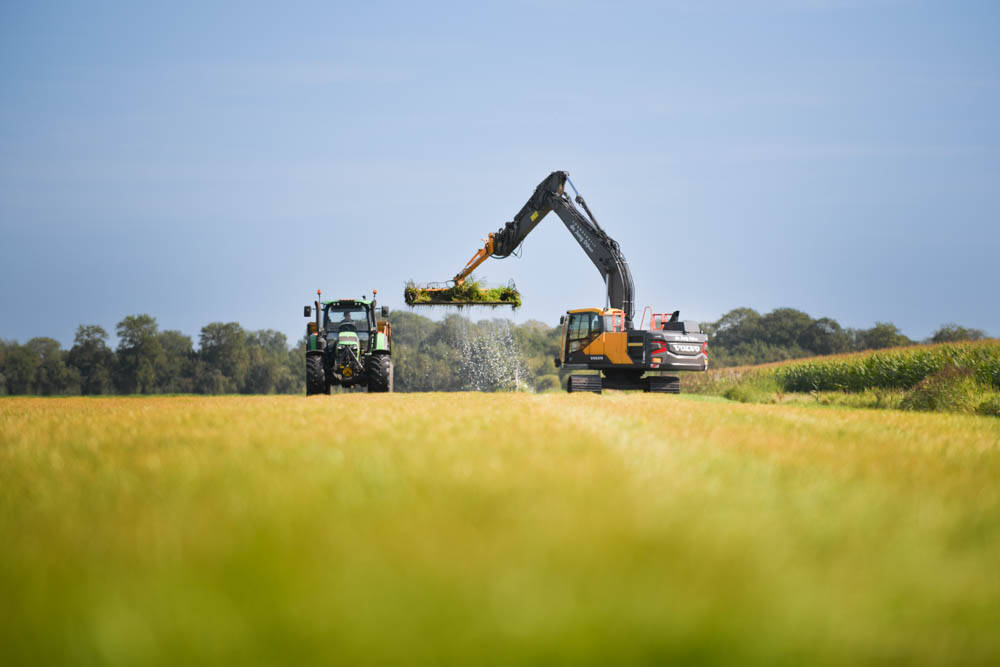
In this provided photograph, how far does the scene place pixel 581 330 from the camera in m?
19.9

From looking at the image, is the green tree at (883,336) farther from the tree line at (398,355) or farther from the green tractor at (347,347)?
the green tractor at (347,347)

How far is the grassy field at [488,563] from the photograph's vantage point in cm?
125

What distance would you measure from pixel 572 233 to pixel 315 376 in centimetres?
883

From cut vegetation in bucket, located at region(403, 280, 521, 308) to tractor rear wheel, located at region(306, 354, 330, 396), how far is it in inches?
195

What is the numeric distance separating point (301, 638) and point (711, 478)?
6.63ft

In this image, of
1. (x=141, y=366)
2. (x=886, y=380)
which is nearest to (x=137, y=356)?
(x=141, y=366)

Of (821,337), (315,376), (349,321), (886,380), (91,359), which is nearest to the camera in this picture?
(315,376)

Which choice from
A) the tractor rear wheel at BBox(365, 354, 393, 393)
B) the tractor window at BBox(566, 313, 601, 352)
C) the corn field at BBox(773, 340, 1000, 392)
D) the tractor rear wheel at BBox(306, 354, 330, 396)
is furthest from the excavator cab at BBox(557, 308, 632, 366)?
the corn field at BBox(773, 340, 1000, 392)

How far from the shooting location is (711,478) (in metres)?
2.89

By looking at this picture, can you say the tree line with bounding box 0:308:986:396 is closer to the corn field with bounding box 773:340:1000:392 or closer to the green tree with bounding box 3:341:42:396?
the green tree with bounding box 3:341:42:396

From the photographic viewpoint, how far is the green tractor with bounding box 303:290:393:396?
57.9 ft

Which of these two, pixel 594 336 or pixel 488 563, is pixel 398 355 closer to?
pixel 594 336

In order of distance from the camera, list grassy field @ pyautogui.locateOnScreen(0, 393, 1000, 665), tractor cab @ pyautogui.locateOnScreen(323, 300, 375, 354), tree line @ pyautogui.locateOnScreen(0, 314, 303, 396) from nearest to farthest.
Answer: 1. grassy field @ pyautogui.locateOnScreen(0, 393, 1000, 665)
2. tractor cab @ pyautogui.locateOnScreen(323, 300, 375, 354)
3. tree line @ pyautogui.locateOnScreen(0, 314, 303, 396)

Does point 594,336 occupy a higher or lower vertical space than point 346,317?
lower
